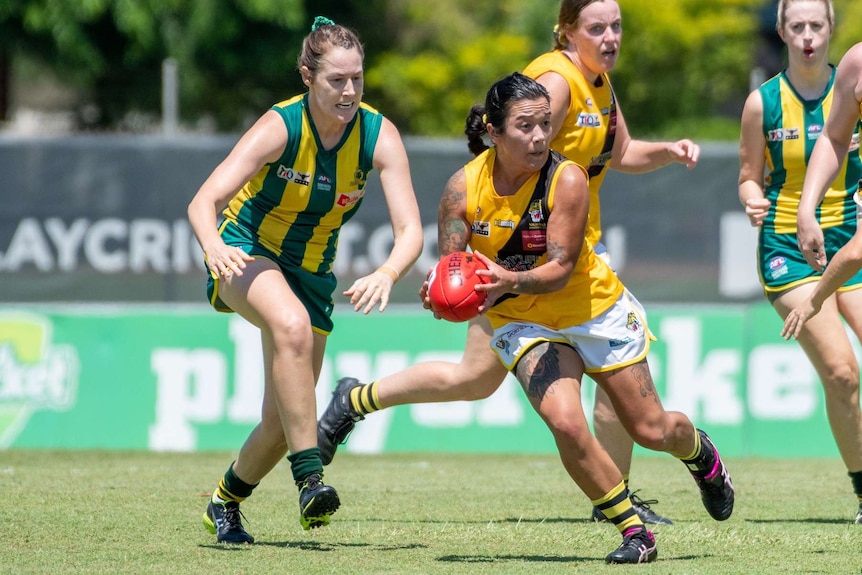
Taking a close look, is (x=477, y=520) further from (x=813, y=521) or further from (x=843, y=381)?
(x=843, y=381)

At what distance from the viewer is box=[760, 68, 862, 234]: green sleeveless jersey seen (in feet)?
21.7

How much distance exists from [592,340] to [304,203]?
1.32m

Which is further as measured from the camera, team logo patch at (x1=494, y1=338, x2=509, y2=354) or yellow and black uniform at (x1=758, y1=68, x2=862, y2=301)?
yellow and black uniform at (x1=758, y1=68, x2=862, y2=301)

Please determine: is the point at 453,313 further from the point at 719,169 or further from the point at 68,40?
the point at 68,40

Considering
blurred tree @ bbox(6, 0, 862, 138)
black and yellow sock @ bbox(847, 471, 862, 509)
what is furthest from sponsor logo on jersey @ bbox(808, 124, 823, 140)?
blurred tree @ bbox(6, 0, 862, 138)

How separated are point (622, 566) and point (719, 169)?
7.08m

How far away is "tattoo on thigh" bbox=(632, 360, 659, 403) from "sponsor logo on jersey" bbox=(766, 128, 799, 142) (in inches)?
70.8

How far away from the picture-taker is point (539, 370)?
5.21 metres

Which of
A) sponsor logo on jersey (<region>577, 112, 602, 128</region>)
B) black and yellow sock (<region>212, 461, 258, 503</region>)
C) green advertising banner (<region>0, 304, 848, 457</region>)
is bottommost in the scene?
green advertising banner (<region>0, 304, 848, 457</region>)

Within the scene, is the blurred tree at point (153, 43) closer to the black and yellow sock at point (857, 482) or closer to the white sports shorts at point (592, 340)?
the black and yellow sock at point (857, 482)

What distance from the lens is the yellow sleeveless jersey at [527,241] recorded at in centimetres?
530

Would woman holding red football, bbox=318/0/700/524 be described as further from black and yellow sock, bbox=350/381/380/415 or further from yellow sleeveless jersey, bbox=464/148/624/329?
yellow sleeveless jersey, bbox=464/148/624/329

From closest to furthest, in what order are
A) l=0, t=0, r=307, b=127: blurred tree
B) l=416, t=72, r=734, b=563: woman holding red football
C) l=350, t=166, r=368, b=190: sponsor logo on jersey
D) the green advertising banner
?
l=416, t=72, r=734, b=563: woman holding red football, l=350, t=166, r=368, b=190: sponsor logo on jersey, the green advertising banner, l=0, t=0, r=307, b=127: blurred tree

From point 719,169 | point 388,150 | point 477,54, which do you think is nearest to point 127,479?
point 388,150
